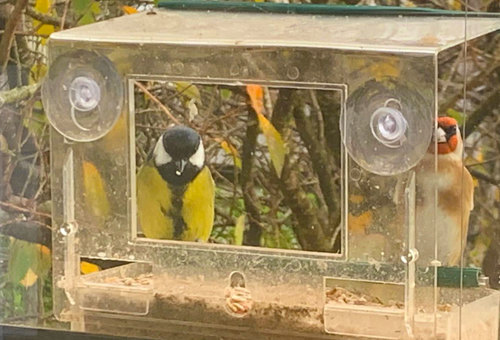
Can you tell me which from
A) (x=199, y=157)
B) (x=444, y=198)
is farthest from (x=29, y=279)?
(x=444, y=198)

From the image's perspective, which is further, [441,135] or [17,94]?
[17,94]

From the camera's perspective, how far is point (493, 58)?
1.10 metres

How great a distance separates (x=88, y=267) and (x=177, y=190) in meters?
0.13

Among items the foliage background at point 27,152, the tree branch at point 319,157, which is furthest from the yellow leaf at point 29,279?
the tree branch at point 319,157

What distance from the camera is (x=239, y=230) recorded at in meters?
1.17

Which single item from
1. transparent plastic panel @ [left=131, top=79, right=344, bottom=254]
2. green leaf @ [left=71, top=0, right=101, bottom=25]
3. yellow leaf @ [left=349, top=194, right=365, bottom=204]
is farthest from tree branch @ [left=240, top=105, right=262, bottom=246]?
green leaf @ [left=71, top=0, right=101, bottom=25]

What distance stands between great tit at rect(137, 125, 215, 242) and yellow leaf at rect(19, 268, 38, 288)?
15 centimetres

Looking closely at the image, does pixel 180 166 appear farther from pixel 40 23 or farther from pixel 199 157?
pixel 40 23

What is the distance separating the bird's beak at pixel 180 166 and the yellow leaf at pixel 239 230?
0.25ft

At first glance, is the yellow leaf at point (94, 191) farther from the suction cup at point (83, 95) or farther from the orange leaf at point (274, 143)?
the orange leaf at point (274, 143)

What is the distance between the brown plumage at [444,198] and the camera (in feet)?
3.55

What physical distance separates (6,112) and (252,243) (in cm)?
32

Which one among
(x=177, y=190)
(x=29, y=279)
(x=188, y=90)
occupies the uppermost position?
(x=188, y=90)

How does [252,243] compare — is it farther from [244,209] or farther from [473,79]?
[473,79]
